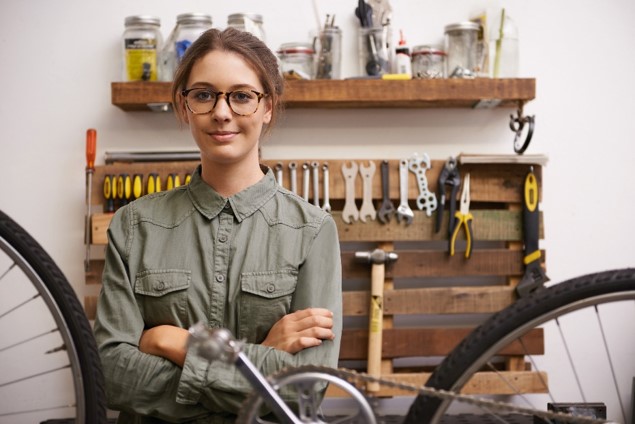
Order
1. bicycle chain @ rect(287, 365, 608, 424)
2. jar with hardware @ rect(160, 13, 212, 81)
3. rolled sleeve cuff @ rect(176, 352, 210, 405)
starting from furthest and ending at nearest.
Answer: jar with hardware @ rect(160, 13, 212, 81) → rolled sleeve cuff @ rect(176, 352, 210, 405) → bicycle chain @ rect(287, 365, 608, 424)

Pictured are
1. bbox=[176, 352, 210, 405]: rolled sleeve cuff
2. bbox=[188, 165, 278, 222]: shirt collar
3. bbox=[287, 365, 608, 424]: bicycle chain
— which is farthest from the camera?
bbox=[188, 165, 278, 222]: shirt collar

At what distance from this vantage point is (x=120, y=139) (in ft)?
7.91

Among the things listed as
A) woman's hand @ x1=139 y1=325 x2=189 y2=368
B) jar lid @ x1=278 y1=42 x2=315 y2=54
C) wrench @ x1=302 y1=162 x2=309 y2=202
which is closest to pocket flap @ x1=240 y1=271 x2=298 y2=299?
woman's hand @ x1=139 y1=325 x2=189 y2=368

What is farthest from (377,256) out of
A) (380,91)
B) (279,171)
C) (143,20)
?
(143,20)

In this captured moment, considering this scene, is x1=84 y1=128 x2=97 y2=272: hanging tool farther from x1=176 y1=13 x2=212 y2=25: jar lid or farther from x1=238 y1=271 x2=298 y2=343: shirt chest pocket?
x1=238 y1=271 x2=298 y2=343: shirt chest pocket

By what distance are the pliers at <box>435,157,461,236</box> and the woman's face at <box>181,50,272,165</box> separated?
1.28 m

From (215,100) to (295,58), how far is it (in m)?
1.21

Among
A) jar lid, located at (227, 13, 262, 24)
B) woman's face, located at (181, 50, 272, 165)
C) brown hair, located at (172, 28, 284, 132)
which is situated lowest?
woman's face, located at (181, 50, 272, 165)

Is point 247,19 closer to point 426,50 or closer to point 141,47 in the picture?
point 141,47

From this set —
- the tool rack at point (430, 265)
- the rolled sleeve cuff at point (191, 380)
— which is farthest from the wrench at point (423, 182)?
the rolled sleeve cuff at point (191, 380)

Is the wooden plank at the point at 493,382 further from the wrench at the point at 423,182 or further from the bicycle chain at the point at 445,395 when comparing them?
the bicycle chain at the point at 445,395

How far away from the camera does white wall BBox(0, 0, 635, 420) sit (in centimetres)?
239

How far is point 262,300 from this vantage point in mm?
1119

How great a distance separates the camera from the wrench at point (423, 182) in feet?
7.70
